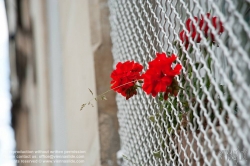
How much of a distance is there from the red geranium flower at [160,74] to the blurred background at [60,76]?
0.83m

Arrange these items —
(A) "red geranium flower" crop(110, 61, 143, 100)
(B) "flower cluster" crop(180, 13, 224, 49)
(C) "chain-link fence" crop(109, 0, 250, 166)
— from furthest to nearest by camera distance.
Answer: (A) "red geranium flower" crop(110, 61, 143, 100), (B) "flower cluster" crop(180, 13, 224, 49), (C) "chain-link fence" crop(109, 0, 250, 166)

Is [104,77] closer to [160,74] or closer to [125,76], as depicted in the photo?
[125,76]

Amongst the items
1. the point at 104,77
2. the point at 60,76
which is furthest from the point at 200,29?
the point at 60,76

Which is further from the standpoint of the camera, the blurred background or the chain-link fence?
the blurred background

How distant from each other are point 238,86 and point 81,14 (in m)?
1.29

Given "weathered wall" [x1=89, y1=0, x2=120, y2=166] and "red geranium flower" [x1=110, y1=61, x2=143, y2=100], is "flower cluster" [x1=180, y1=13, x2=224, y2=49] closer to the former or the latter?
"red geranium flower" [x1=110, y1=61, x2=143, y2=100]

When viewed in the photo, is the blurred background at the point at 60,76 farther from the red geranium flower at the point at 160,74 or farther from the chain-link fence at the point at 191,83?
the red geranium flower at the point at 160,74

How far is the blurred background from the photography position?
69.4 inches

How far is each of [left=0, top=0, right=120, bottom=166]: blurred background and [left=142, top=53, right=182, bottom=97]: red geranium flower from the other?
32.5 inches

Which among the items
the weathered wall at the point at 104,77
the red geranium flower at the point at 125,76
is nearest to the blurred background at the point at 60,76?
the weathered wall at the point at 104,77

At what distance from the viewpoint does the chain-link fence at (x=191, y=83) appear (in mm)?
735

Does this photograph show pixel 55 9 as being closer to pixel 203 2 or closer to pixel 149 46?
pixel 149 46

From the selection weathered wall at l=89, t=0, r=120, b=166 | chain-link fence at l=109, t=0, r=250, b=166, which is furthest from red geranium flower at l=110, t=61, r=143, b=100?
weathered wall at l=89, t=0, r=120, b=166

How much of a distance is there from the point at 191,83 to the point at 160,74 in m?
0.07
